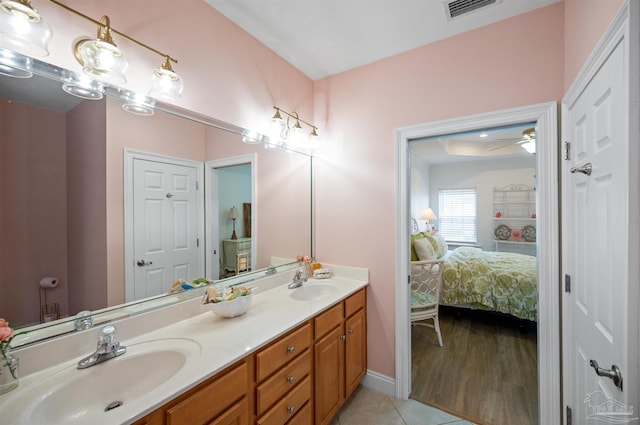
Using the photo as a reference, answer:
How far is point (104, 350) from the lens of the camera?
0.99 metres

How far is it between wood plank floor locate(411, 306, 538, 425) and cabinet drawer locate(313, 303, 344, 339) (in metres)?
0.97

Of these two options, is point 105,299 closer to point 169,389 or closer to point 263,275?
point 169,389

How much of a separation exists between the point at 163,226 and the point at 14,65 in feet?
2.59

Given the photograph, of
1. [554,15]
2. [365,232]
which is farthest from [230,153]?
[554,15]

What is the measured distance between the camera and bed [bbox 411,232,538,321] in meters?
2.81

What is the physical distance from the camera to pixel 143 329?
1.21 m

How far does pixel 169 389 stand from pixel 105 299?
61 cm

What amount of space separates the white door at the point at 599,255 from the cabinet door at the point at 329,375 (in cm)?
119

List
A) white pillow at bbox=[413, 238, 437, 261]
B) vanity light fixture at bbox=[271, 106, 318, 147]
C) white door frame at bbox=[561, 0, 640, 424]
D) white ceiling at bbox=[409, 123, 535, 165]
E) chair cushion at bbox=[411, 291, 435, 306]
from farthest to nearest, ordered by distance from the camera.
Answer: white ceiling at bbox=[409, 123, 535, 165] < white pillow at bbox=[413, 238, 437, 261] < chair cushion at bbox=[411, 291, 435, 306] < vanity light fixture at bbox=[271, 106, 318, 147] < white door frame at bbox=[561, 0, 640, 424]

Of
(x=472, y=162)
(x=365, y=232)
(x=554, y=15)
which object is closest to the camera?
(x=554, y=15)

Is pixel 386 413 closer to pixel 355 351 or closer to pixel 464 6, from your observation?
pixel 355 351

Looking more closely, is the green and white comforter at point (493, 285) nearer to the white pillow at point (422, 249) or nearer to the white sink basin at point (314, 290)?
the white pillow at point (422, 249)

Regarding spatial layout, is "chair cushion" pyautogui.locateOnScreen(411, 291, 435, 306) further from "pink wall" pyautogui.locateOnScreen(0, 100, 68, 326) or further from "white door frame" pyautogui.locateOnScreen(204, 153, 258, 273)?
"pink wall" pyautogui.locateOnScreen(0, 100, 68, 326)

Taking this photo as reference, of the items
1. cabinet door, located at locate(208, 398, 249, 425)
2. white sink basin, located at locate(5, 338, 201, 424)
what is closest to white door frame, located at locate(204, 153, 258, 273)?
white sink basin, located at locate(5, 338, 201, 424)
